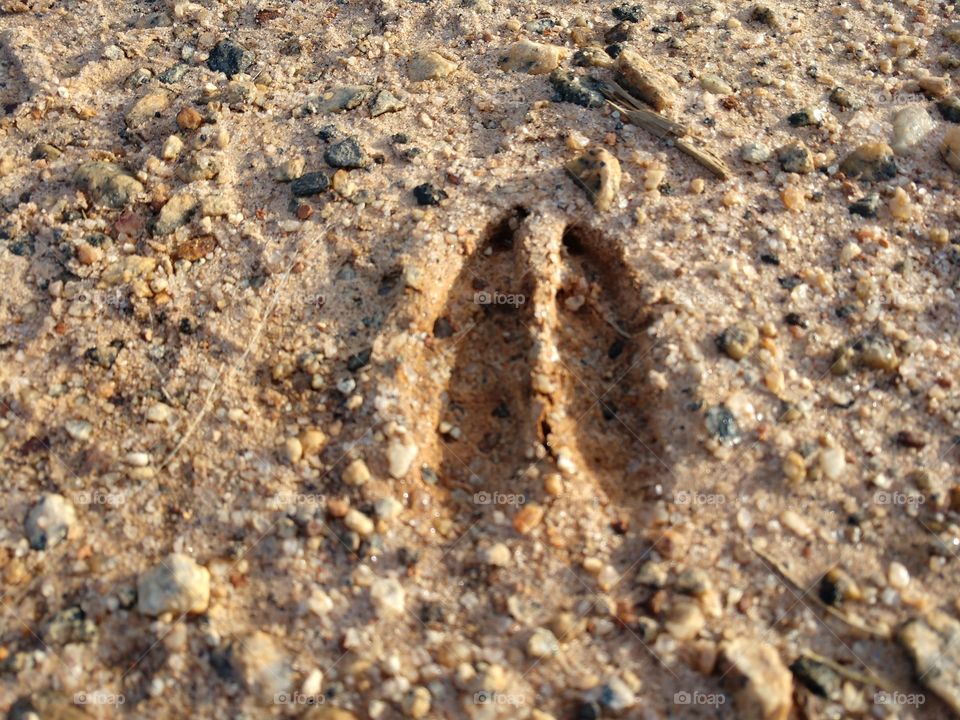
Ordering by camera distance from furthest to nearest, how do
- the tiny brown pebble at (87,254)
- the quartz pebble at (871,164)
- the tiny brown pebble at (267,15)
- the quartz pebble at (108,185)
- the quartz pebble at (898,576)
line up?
the tiny brown pebble at (267,15) → the quartz pebble at (871,164) → the quartz pebble at (108,185) → the tiny brown pebble at (87,254) → the quartz pebble at (898,576)

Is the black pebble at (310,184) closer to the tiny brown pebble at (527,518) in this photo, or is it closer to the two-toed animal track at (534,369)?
the two-toed animal track at (534,369)

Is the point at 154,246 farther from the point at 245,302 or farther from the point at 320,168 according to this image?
the point at 320,168

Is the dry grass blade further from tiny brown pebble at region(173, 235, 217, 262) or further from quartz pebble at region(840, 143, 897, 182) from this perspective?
tiny brown pebble at region(173, 235, 217, 262)

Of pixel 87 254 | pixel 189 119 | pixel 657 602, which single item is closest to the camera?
pixel 657 602

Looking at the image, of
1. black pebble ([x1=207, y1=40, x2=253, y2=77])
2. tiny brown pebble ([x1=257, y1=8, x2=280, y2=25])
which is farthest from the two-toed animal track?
tiny brown pebble ([x1=257, y1=8, x2=280, y2=25])

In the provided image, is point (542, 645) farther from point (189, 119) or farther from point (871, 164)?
point (189, 119)

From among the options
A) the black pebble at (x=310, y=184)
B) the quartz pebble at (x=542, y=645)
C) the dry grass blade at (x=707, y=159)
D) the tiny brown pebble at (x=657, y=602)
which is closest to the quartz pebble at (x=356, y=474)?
the quartz pebble at (x=542, y=645)

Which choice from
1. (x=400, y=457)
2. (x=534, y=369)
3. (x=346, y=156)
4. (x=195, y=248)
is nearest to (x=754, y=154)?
(x=534, y=369)

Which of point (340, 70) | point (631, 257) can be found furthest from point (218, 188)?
point (631, 257)
